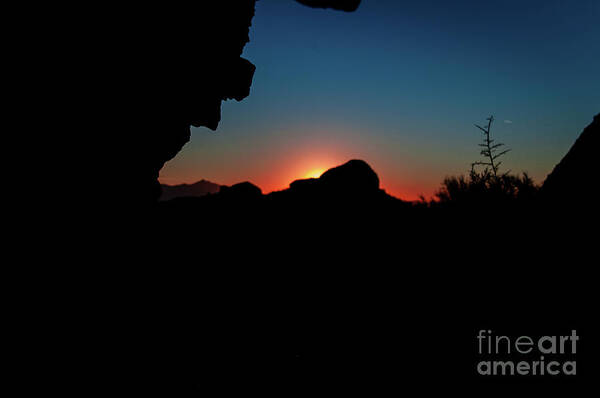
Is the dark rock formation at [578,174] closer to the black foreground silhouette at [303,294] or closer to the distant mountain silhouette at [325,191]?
the black foreground silhouette at [303,294]

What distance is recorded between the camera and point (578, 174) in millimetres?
4340

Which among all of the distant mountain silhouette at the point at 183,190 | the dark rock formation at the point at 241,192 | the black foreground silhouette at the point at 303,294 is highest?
the distant mountain silhouette at the point at 183,190

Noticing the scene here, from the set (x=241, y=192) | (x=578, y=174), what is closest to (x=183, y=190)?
(x=241, y=192)

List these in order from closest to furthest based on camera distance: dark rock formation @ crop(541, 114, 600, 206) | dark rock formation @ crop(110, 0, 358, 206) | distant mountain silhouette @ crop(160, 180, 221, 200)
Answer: dark rock formation @ crop(110, 0, 358, 206), dark rock formation @ crop(541, 114, 600, 206), distant mountain silhouette @ crop(160, 180, 221, 200)

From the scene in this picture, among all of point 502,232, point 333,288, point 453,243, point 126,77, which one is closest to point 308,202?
point 333,288

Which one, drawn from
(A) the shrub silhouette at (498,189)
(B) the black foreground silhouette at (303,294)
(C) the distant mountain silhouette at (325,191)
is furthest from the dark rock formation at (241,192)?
(A) the shrub silhouette at (498,189)

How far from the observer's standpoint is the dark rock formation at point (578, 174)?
4.05 meters

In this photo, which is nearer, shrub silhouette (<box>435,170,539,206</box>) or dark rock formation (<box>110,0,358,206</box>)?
dark rock formation (<box>110,0,358,206</box>)

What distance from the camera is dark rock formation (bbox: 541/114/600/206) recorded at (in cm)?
405

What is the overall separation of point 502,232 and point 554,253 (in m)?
1.09

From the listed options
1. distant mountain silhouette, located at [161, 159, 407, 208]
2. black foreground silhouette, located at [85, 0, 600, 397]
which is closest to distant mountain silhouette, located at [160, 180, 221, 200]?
distant mountain silhouette, located at [161, 159, 407, 208]

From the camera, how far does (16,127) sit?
1991 mm

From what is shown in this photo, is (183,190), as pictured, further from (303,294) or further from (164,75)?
(164,75)

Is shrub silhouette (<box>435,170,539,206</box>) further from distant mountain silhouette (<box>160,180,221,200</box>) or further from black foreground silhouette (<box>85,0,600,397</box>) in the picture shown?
distant mountain silhouette (<box>160,180,221,200</box>)
